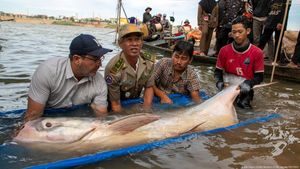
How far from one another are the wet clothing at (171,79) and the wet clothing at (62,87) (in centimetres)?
135

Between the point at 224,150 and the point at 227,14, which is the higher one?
the point at 227,14

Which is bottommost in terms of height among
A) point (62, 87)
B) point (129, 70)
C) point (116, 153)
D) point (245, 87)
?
point (116, 153)

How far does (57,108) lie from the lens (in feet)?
13.3

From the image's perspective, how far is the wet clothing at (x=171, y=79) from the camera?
5.21 metres

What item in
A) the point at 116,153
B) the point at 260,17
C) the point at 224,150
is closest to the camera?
the point at 116,153

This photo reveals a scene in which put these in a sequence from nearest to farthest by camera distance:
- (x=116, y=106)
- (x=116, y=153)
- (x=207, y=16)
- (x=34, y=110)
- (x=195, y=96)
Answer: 1. (x=116, y=153)
2. (x=34, y=110)
3. (x=116, y=106)
4. (x=195, y=96)
5. (x=207, y=16)

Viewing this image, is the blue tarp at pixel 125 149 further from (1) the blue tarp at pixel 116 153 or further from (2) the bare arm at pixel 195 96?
(2) the bare arm at pixel 195 96

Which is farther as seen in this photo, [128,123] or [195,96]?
[195,96]

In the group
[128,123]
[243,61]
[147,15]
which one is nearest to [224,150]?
[128,123]

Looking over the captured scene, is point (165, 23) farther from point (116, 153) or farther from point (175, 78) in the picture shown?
point (116, 153)

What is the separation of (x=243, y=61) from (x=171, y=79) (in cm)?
117

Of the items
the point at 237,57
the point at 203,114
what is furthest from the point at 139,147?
the point at 237,57

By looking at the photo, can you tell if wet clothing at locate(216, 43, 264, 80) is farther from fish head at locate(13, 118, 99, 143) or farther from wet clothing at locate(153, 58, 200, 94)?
fish head at locate(13, 118, 99, 143)

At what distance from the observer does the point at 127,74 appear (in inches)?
181
